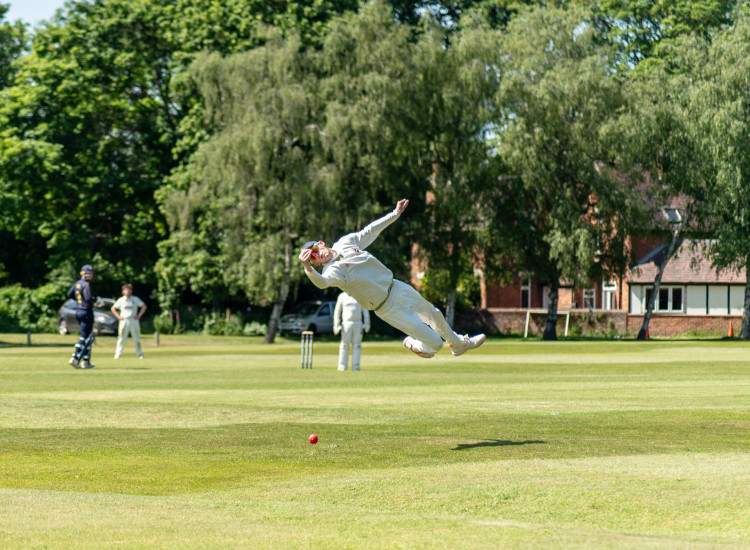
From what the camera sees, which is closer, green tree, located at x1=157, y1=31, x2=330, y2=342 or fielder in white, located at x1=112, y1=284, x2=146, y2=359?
fielder in white, located at x1=112, y1=284, x2=146, y2=359

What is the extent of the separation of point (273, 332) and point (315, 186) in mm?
7378

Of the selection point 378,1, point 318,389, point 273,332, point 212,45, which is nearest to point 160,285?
point 273,332

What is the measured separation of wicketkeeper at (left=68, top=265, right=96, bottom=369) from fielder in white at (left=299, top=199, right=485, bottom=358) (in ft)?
42.7

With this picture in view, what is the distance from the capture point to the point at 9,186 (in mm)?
51875

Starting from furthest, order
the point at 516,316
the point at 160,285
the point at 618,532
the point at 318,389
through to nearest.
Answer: the point at 516,316 → the point at 160,285 → the point at 318,389 → the point at 618,532

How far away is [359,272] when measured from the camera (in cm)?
1359

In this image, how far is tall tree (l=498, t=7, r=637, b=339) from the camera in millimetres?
49156

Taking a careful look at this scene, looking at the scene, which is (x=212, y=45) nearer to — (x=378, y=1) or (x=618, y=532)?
(x=378, y=1)

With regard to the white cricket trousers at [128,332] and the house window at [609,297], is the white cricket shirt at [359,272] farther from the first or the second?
the house window at [609,297]

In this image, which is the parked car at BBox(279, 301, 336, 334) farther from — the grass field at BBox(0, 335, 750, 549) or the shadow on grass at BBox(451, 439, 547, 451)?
the shadow on grass at BBox(451, 439, 547, 451)

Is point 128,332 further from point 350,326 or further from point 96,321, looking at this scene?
point 96,321

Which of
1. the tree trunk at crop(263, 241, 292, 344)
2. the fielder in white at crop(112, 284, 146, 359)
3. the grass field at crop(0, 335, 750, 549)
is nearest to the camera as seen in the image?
the grass field at crop(0, 335, 750, 549)

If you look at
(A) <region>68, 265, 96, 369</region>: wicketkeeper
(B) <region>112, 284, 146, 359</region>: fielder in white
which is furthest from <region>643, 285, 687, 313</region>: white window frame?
(A) <region>68, 265, 96, 369</region>: wicketkeeper

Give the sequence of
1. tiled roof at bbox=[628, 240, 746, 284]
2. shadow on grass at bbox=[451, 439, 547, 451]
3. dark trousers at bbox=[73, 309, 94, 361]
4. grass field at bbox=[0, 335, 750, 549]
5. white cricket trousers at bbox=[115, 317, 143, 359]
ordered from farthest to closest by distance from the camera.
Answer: tiled roof at bbox=[628, 240, 746, 284]
white cricket trousers at bbox=[115, 317, 143, 359]
dark trousers at bbox=[73, 309, 94, 361]
shadow on grass at bbox=[451, 439, 547, 451]
grass field at bbox=[0, 335, 750, 549]
